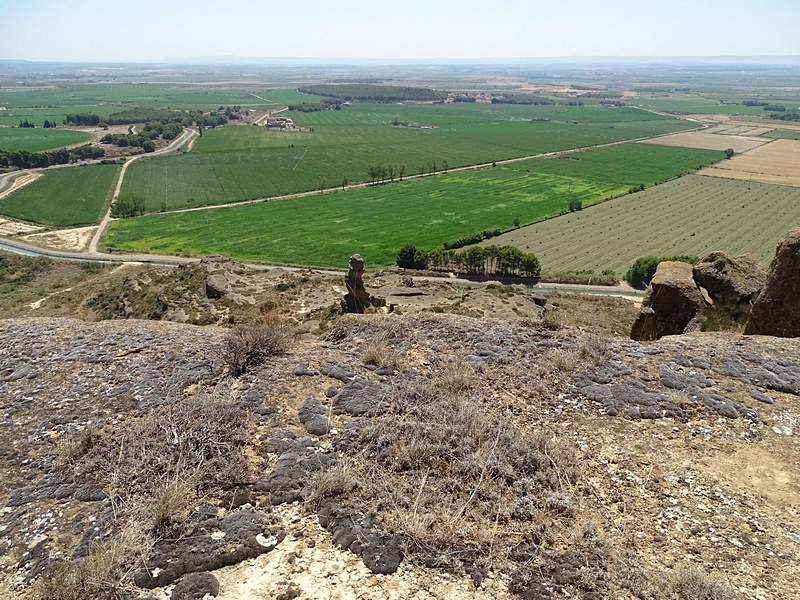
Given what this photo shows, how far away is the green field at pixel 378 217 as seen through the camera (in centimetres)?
7992

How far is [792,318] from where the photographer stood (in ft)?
53.4

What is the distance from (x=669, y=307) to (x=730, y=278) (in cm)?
358

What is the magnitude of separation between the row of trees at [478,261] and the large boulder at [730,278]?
4212cm

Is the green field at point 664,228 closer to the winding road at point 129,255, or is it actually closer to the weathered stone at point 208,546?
the winding road at point 129,255

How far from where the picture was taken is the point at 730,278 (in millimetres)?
21609

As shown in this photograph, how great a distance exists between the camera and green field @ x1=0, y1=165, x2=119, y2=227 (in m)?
94.7

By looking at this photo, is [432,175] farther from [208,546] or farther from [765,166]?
[208,546]

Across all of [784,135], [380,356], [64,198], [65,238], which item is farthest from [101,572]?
[784,135]

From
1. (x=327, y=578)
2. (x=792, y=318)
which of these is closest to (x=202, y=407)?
(x=327, y=578)

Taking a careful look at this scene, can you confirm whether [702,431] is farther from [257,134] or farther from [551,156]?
[257,134]

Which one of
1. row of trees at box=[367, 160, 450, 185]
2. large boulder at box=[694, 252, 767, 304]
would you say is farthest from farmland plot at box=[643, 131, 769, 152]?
large boulder at box=[694, 252, 767, 304]

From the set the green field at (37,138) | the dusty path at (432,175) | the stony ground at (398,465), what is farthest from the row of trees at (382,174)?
the stony ground at (398,465)

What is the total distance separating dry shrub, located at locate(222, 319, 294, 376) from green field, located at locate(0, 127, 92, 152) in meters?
179

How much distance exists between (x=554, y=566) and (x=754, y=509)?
3.87 metres
